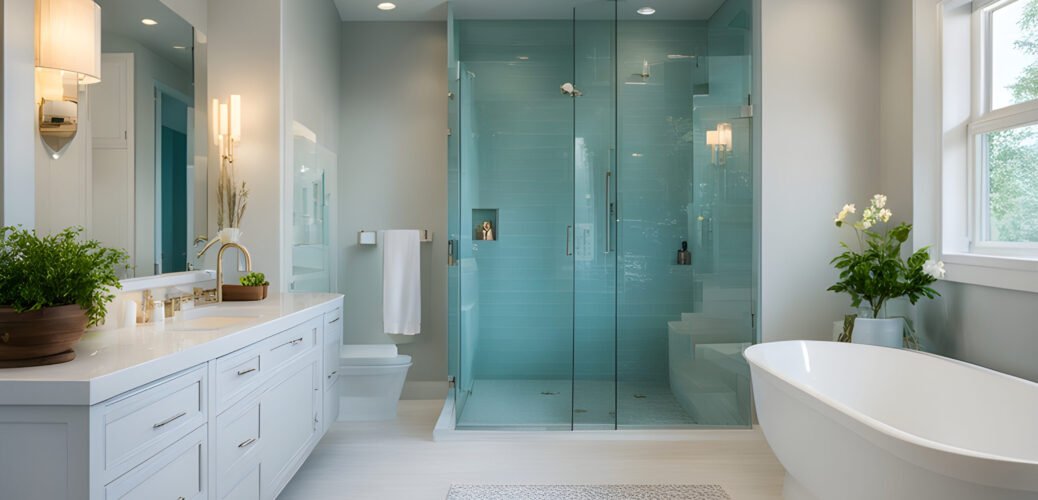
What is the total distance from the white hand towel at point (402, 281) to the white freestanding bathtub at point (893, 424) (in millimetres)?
2320

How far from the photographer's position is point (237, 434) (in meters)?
2.04

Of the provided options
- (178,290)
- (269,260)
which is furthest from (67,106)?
(269,260)

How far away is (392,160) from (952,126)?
3.30 meters

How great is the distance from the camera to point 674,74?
3775 millimetres

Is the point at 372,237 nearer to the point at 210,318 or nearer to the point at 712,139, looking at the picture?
the point at 210,318

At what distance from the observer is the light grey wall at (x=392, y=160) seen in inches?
173

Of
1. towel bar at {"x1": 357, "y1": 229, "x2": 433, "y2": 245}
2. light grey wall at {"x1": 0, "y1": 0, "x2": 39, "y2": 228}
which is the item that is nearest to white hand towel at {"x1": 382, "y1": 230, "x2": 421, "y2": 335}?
towel bar at {"x1": 357, "y1": 229, "x2": 433, "y2": 245}

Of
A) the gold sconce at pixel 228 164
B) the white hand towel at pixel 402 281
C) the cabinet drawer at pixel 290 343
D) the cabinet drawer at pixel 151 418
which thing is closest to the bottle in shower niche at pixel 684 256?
the white hand towel at pixel 402 281

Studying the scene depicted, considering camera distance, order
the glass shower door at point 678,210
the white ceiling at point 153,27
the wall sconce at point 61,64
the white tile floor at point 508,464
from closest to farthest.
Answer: the wall sconce at point 61,64 < the white ceiling at point 153,27 < the white tile floor at point 508,464 < the glass shower door at point 678,210

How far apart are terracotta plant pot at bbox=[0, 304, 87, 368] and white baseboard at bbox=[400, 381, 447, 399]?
2980mm

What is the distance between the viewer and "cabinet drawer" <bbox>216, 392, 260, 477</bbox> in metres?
1.92

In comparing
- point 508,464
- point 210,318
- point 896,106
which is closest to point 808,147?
point 896,106

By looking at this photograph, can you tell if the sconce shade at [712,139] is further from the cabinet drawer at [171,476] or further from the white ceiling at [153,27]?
the cabinet drawer at [171,476]

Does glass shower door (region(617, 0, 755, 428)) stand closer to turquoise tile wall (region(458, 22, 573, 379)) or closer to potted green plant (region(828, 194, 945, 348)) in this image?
turquoise tile wall (region(458, 22, 573, 379))
